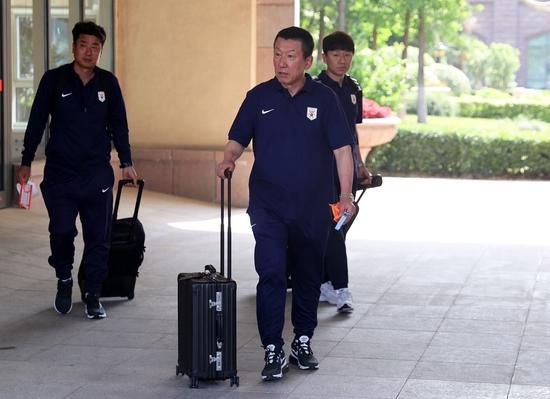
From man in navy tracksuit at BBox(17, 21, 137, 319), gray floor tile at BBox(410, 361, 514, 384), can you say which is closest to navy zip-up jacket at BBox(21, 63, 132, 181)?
man in navy tracksuit at BBox(17, 21, 137, 319)

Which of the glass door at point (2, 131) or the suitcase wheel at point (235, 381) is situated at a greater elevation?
the glass door at point (2, 131)

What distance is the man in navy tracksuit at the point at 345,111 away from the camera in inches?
322

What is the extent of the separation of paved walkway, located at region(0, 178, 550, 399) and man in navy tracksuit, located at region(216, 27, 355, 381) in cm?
48

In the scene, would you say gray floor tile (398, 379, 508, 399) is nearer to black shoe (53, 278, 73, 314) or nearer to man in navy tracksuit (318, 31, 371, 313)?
man in navy tracksuit (318, 31, 371, 313)

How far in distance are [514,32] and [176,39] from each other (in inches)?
1642

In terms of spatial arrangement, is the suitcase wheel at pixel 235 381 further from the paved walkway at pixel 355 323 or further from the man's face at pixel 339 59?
the man's face at pixel 339 59

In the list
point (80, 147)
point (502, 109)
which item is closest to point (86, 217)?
point (80, 147)

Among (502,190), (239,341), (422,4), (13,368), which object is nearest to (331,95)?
(239,341)

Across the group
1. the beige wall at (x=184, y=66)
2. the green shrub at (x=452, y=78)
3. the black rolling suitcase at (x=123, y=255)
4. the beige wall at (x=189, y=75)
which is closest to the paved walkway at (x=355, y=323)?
the black rolling suitcase at (x=123, y=255)

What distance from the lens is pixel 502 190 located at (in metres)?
19.0

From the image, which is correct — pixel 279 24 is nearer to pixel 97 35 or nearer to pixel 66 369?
pixel 97 35

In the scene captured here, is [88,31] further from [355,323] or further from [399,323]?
[399,323]

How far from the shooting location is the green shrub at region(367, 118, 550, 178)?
22.6m

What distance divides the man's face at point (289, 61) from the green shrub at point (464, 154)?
16.6 metres
